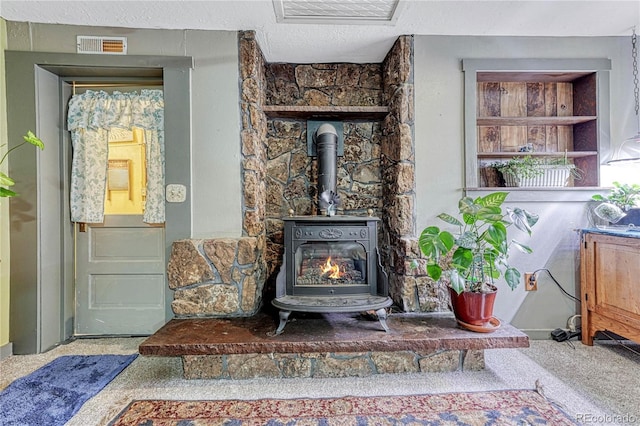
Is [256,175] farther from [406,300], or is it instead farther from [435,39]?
[435,39]

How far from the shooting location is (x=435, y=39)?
2.31 meters

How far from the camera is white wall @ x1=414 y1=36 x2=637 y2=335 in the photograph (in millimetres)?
2311

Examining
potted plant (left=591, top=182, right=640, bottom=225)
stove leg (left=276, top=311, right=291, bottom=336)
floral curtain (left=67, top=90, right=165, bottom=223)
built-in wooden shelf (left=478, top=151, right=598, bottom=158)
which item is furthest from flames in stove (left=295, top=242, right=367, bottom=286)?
potted plant (left=591, top=182, right=640, bottom=225)

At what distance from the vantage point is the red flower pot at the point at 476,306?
1.88 metres

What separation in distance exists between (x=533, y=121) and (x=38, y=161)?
383cm

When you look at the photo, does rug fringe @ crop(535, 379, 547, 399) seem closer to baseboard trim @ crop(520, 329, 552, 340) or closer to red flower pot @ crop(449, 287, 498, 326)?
red flower pot @ crop(449, 287, 498, 326)

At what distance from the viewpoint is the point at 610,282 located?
2.14 m

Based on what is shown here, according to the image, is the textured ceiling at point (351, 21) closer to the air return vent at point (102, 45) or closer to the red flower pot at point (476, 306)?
the air return vent at point (102, 45)

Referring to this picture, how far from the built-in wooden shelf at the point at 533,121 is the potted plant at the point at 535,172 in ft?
1.03

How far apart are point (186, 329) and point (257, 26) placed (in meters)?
2.14

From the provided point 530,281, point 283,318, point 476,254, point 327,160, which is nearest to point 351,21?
point 327,160

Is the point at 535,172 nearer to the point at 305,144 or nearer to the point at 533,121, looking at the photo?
the point at 533,121

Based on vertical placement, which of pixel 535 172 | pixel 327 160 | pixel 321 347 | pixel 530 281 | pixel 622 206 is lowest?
pixel 321 347

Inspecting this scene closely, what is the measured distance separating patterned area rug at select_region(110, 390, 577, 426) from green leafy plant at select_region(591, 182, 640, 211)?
1.58 metres
